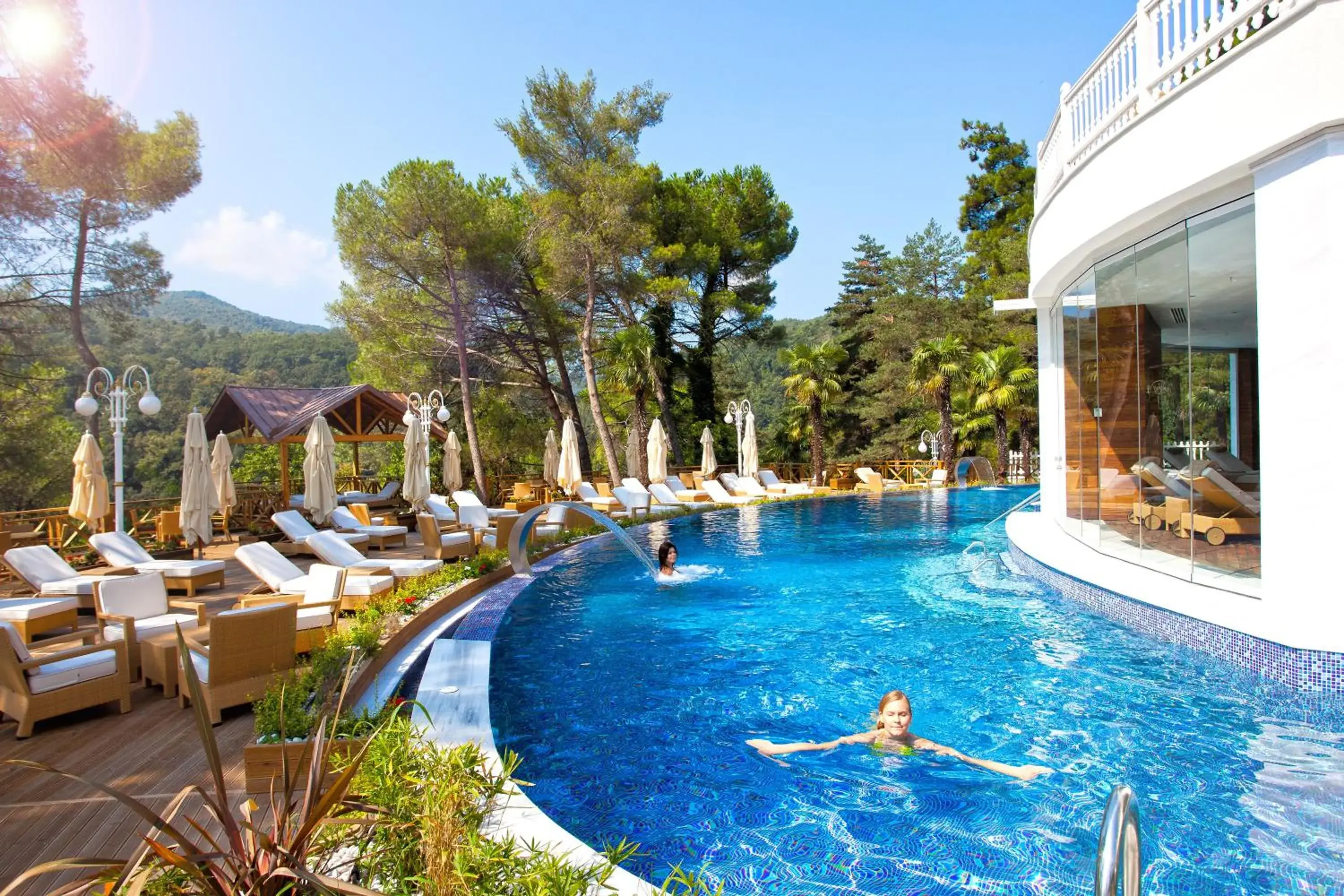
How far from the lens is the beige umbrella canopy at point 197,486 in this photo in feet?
36.3

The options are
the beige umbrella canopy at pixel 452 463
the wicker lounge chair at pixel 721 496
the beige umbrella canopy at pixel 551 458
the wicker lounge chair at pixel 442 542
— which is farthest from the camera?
the beige umbrella canopy at pixel 551 458

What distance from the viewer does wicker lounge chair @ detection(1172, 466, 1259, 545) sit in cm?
615

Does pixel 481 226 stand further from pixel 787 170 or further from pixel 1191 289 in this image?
pixel 1191 289

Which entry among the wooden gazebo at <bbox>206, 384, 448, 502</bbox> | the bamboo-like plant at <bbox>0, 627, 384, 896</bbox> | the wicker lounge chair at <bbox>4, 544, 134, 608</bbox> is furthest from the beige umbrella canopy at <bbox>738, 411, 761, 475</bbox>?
the bamboo-like plant at <bbox>0, 627, 384, 896</bbox>

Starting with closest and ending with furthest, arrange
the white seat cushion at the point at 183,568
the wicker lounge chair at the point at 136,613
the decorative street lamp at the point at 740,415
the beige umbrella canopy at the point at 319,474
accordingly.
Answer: the wicker lounge chair at the point at 136,613 < the white seat cushion at the point at 183,568 < the beige umbrella canopy at the point at 319,474 < the decorative street lamp at the point at 740,415

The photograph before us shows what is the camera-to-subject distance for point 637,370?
24719 mm

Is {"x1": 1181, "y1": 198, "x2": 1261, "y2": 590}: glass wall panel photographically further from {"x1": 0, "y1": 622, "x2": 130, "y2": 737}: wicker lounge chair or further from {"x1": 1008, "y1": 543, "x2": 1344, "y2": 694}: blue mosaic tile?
{"x1": 0, "y1": 622, "x2": 130, "y2": 737}: wicker lounge chair

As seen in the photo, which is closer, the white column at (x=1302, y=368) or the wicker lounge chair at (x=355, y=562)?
the white column at (x=1302, y=368)

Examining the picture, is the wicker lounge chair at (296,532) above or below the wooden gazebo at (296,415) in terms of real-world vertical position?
below

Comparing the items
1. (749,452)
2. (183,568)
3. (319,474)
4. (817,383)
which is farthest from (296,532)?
(817,383)

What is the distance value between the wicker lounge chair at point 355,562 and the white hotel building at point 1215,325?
7290 mm

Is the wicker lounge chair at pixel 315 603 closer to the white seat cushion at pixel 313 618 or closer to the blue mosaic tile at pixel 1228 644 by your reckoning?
the white seat cushion at pixel 313 618

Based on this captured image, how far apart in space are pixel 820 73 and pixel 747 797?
19697 millimetres

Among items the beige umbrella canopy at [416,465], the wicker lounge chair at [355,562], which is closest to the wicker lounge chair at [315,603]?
the wicker lounge chair at [355,562]
